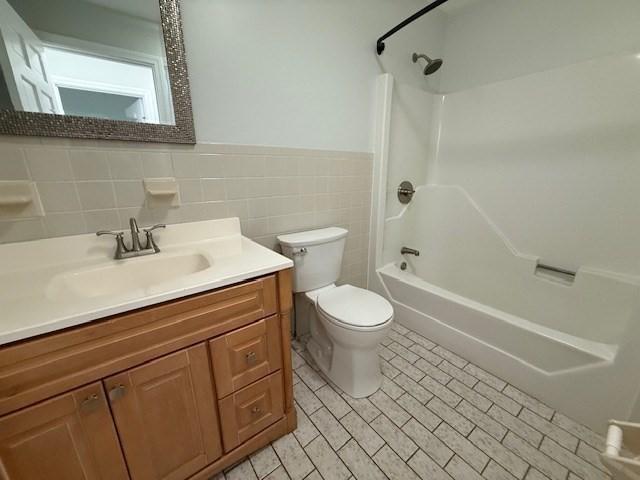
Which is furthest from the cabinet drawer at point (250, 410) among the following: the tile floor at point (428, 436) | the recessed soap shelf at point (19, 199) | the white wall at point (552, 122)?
the white wall at point (552, 122)

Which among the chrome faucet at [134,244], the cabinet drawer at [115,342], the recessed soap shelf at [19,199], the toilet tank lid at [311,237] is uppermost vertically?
the recessed soap shelf at [19,199]

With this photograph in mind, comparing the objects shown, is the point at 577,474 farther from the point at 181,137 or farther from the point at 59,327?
the point at 181,137

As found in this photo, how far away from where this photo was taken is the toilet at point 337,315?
1.19 m

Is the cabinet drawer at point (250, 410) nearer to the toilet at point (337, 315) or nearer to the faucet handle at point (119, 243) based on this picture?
the toilet at point (337, 315)

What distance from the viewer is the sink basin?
81 cm

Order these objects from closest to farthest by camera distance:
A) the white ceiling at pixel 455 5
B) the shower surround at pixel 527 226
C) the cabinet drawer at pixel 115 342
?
the cabinet drawer at pixel 115 342
the shower surround at pixel 527 226
the white ceiling at pixel 455 5

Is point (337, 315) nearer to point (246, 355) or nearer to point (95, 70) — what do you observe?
point (246, 355)

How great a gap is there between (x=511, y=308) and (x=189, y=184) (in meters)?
2.11

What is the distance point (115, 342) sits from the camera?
0.63m

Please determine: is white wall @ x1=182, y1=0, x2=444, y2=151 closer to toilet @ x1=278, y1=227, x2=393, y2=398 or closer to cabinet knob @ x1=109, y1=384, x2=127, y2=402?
toilet @ x1=278, y1=227, x2=393, y2=398

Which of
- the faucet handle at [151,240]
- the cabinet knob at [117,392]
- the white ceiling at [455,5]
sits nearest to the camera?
the cabinet knob at [117,392]

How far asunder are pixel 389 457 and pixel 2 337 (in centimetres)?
Answer: 124

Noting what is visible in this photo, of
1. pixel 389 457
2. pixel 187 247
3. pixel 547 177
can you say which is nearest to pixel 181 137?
pixel 187 247

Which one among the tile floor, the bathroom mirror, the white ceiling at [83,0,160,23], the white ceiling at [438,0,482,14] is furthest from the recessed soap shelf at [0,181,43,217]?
the white ceiling at [438,0,482,14]
